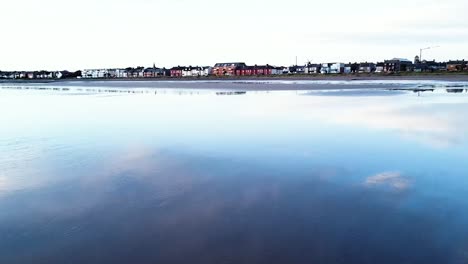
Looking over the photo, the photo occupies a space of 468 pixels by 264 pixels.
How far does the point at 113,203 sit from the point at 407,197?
15.9ft

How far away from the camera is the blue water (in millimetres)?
4949

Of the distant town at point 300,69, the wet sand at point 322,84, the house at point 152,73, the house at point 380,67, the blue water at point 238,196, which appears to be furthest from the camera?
the house at point 152,73

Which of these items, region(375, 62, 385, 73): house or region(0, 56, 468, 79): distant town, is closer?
region(0, 56, 468, 79): distant town

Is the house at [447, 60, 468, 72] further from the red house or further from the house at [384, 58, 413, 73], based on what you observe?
Result: the red house

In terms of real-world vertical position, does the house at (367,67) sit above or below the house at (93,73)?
below

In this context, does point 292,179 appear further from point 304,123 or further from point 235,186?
point 304,123

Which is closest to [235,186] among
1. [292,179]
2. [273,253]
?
[292,179]

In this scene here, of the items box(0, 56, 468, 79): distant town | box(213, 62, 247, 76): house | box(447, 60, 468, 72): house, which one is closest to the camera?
box(447, 60, 468, 72): house

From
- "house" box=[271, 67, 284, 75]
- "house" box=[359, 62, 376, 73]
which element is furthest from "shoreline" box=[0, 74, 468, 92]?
"house" box=[271, 67, 284, 75]

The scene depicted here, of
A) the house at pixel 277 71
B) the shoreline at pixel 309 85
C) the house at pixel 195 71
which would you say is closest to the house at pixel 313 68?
the house at pixel 277 71

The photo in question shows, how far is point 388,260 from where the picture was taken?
462 cm

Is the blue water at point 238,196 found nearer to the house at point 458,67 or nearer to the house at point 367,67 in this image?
the house at point 458,67

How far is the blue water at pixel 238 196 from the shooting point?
4.95 meters

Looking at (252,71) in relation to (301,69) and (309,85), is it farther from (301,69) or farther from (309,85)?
(309,85)
